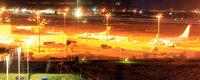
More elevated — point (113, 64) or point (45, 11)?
point (45, 11)

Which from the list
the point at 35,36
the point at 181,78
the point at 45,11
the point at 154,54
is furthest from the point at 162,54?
the point at 45,11

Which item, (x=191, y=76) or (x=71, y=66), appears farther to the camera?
(x=71, y=66)

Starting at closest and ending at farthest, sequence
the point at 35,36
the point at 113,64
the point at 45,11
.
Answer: the point at 113,64
the point at 35,36
the point at 45,11

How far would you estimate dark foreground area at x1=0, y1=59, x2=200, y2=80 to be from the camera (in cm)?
1035

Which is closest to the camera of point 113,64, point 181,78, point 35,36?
point 181,78

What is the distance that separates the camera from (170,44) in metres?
20.5

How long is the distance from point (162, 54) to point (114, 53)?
2926mm

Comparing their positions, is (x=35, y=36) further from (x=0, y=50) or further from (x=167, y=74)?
(x=167, y=74)

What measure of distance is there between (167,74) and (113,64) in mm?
2802

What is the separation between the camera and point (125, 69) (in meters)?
11.9

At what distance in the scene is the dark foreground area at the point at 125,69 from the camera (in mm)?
10352

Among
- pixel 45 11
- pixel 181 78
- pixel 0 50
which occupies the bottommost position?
pixel 181 78

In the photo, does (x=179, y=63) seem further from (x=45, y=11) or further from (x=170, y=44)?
(x=45, y=11)

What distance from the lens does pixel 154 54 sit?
15.9 metres
